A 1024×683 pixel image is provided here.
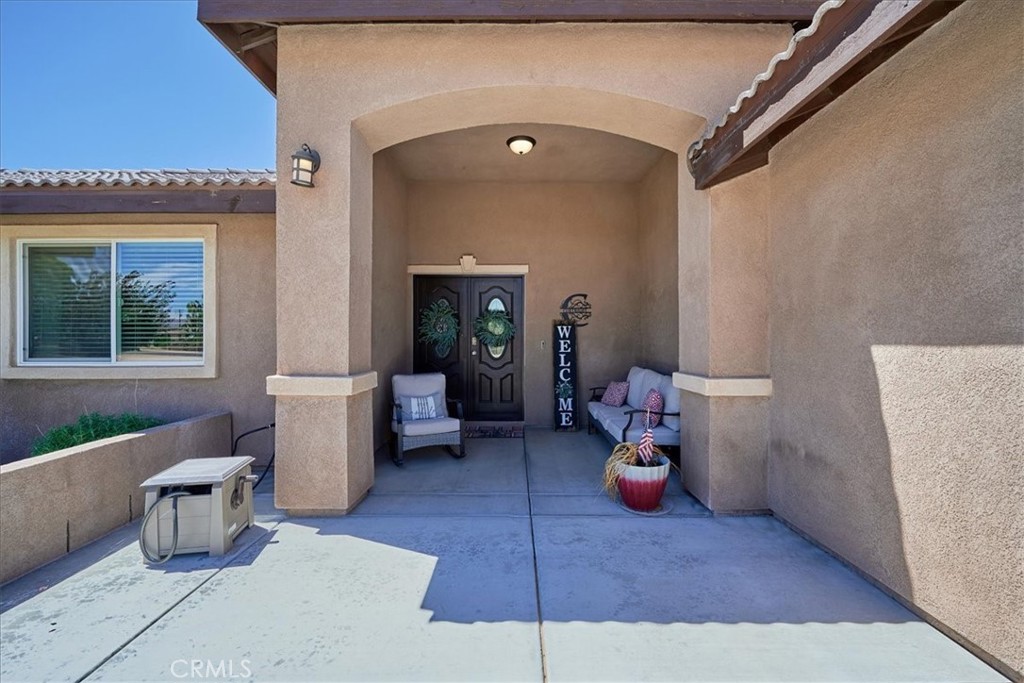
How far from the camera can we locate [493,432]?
22.6 feet

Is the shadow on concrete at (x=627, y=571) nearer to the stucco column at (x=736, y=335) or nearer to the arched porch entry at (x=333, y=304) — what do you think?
the stucco column at (x=736, y=335)

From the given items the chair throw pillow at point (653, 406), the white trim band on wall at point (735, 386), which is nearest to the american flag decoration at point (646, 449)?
the white trim band on wall at point (735, 386)

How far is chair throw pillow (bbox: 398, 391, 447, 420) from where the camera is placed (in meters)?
5.80

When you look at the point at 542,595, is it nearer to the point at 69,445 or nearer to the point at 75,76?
the point at 69,445

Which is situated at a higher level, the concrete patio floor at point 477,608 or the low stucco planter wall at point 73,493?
the low stucco planter wall at point 73,493

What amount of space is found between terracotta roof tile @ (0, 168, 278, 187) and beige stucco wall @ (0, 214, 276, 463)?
382 mm

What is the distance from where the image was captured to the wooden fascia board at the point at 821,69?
2.15 m

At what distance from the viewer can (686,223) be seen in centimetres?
422

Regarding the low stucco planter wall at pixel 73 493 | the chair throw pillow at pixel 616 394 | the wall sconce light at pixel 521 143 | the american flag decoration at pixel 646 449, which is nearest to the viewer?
the low stucco planter wall at pixel 73 493

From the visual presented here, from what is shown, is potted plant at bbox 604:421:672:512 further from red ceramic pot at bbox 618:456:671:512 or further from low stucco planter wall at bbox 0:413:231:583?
low stucco planter wall at bbox 0:413:231:583

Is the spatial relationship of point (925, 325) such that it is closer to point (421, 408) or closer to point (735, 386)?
point (735, 386)

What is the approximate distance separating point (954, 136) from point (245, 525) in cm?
516

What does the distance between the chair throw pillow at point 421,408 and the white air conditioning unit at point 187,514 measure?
258cm

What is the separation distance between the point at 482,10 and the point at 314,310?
2.85 m
